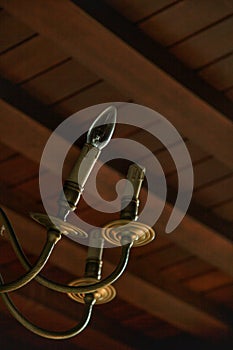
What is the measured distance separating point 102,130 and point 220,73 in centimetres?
74

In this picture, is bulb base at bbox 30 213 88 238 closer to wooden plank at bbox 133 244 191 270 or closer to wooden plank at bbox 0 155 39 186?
wooden plank at bbox 0 155 39 186

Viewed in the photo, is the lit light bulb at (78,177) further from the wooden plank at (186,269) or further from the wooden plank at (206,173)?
the wooden plank at (186,269)

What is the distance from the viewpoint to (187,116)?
254cm

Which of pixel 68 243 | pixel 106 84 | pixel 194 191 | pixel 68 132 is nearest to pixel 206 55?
pixel 106 84

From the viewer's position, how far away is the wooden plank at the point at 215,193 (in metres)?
3.08

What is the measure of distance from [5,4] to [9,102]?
1.31 ft

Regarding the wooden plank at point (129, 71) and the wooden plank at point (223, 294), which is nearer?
the wooden plank at point (129, 71)

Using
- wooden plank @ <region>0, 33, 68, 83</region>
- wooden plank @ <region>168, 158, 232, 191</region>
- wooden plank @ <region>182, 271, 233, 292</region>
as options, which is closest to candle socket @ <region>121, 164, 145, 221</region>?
wooden plank @ <region>0, 33, 68, 83</region>

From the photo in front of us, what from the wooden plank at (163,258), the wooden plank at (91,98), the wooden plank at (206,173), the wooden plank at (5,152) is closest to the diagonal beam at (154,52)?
the wooden plank at (91,98)

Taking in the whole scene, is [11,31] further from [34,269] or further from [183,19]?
[34,269]

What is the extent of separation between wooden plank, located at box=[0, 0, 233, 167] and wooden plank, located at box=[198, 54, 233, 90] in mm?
106

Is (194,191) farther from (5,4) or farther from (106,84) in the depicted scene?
(5,4)

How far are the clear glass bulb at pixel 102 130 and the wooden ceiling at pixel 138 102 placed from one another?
1.22ft

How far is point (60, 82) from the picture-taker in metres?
2.65
